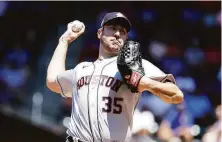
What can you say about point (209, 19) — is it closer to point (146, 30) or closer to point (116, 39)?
point (146, 30)

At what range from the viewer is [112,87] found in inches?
137

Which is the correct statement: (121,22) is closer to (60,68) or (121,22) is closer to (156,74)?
(156,74)

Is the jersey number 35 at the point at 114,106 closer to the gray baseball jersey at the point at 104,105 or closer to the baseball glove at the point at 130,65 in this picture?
the gray baseball jersey at the point at 104,105

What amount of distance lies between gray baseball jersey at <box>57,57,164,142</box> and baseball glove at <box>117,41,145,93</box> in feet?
0.44

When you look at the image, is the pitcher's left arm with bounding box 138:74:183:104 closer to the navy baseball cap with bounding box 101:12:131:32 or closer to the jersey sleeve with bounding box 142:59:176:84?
the jersey sleeve with bounding box 142:59:176:84

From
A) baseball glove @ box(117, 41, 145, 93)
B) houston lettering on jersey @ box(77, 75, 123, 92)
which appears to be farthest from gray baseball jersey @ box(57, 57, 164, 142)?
baseball glove @ box(117, 41, 145, 93)

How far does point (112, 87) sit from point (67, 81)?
451mm

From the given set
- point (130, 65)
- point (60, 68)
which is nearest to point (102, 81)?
point (130, 65)

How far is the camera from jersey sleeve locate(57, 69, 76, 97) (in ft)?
12.4

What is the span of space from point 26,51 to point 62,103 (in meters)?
1.57

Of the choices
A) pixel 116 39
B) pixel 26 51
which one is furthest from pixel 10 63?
pixel 116 39

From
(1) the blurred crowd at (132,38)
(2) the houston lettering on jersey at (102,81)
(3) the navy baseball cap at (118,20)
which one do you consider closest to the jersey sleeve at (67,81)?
(2) the houston lettering on jersey at (102,81)

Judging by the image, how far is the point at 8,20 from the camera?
10.4 m

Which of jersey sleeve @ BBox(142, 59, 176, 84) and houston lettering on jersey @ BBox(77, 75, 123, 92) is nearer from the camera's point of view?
jersey sleeve @ BBox(142, 59, 176, 84)
